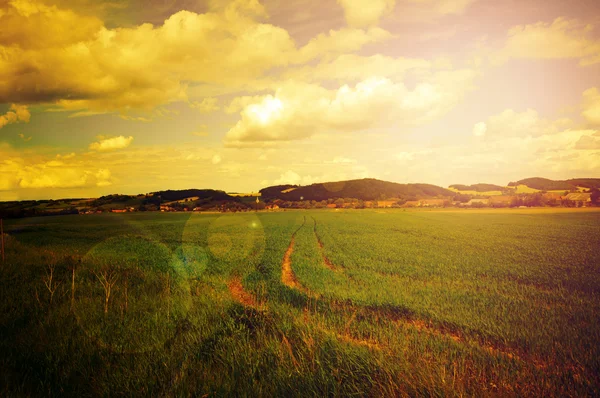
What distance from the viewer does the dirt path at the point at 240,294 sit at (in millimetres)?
10535

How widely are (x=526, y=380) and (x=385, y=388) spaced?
2766 millimetres

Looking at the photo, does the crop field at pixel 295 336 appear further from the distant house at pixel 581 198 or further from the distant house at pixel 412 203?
the distant house at pixel 412 203

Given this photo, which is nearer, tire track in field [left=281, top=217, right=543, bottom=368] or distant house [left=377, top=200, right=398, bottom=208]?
tire track in field [left=281, top=217, right=543, bottom=368]

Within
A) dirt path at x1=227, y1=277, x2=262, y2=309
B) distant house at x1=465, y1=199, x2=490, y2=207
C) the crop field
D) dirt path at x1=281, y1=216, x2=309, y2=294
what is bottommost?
dirt path at x1=281, y1=216, x2=309, y2=294

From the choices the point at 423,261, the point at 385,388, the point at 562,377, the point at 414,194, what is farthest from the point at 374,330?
the point at 414,194

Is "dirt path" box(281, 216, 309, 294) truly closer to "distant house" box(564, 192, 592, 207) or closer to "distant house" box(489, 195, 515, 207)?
"distant house" box(564, 192, 592, 207)

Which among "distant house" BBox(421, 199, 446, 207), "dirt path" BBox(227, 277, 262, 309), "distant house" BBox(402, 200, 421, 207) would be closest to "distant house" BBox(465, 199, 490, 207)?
Result: "distant house" BBox(421, 199, 446, 207)

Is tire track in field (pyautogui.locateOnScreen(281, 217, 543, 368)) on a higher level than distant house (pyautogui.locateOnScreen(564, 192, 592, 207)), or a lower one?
lower

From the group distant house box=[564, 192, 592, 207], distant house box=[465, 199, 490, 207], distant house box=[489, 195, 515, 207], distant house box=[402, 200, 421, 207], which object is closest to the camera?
distant house box=[564, 192, 592, 207]

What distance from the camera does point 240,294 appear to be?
11.9 meters

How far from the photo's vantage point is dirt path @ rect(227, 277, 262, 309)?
415 inches

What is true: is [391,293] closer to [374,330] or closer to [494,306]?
[494,306]

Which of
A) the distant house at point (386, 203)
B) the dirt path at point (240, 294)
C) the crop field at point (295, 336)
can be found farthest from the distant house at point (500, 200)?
the dirt path at point (240, 294)

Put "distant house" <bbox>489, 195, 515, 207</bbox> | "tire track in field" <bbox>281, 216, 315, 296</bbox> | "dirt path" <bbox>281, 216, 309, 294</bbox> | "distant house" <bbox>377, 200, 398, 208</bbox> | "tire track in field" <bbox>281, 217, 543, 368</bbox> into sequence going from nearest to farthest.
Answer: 1. "tire track in field" <bbox>281, 217, 543, 368</bbox>
2. "tire track in field" <bbox>281, 216, 315, 296</bbox>
3. "dirt path" <bbox>281, 216, 309, 294</bbox>
4. "distant house" <bbox>489, 195, 515, 207</bbox>
5. "distant house" <bbox>377, 200, 398, 208</bbox>
